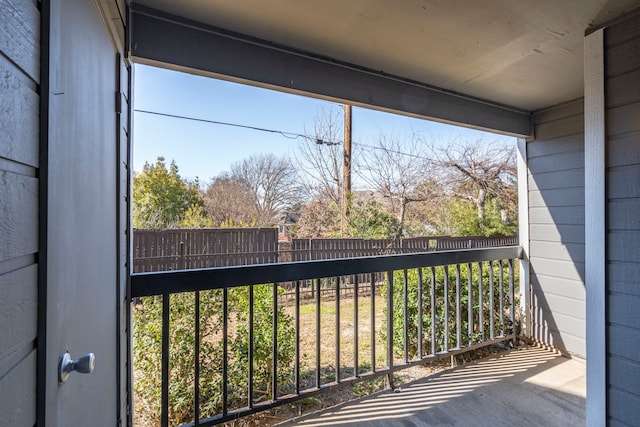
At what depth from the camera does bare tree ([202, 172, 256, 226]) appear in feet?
24.7

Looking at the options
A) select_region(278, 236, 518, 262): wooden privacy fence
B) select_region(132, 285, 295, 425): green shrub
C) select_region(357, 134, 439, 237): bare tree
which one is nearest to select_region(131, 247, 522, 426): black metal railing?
select_region(132, 285, 295, 425): green shrub

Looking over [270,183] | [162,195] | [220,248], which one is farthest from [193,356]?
[270,183]

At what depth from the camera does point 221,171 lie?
795 centimetres

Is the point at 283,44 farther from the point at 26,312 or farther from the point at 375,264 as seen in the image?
the point at 26,312

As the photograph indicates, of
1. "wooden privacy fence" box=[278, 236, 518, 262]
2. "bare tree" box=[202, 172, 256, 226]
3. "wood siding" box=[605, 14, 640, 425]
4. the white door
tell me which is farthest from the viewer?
"bare tree" box=[202, 172, 256, 226]

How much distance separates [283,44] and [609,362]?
243cm

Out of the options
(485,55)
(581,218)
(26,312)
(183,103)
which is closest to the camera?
(26,312)

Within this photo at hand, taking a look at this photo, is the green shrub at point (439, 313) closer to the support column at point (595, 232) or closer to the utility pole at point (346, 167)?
Answer: the support column at point (595, 232)

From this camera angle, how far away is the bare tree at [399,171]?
27.3 ft

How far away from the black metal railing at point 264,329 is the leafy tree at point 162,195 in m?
2.72

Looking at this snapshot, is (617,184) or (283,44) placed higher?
(283,44)

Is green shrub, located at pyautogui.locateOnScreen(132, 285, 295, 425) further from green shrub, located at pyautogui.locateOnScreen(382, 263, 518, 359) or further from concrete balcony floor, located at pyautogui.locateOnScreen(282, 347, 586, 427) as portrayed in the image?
green shrub, located at pyautogui.locateOnScreen(382, 263, 518, 359)

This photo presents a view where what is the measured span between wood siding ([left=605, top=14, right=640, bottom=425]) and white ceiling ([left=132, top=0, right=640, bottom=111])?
0.24 meters

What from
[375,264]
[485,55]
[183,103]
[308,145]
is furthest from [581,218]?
[183,103]
